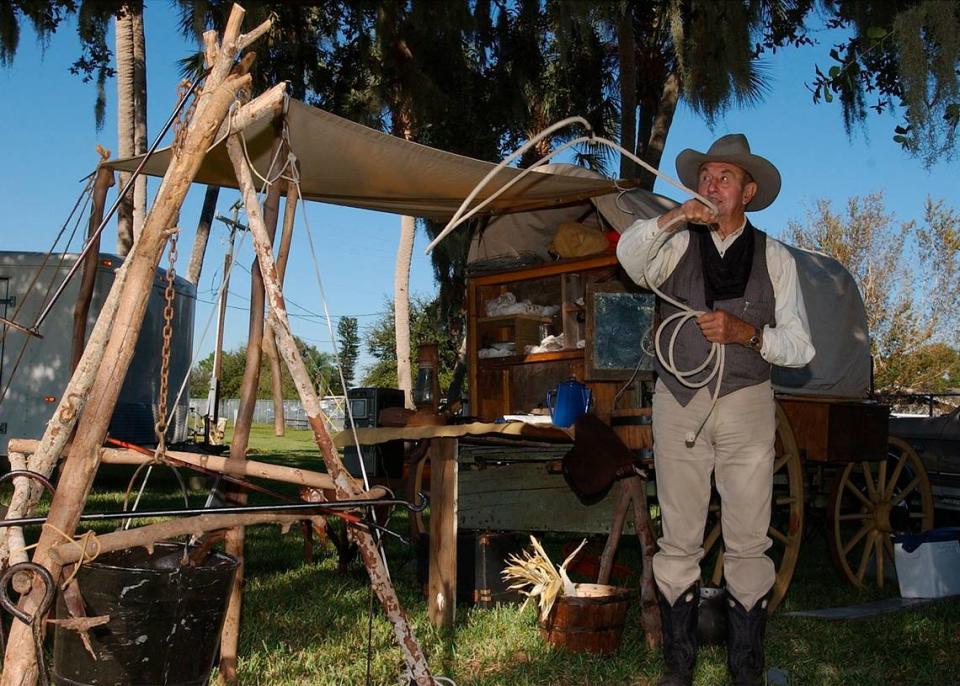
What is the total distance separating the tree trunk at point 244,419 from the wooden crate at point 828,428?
10.8ft

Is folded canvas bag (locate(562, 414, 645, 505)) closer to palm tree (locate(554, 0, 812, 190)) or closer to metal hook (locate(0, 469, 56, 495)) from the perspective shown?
metal hook (locate(0, 469, 56, 495))

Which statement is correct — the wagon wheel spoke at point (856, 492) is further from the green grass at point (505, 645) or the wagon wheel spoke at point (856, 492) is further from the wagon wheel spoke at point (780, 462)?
the wagon wheel spoke at point (780, 462)

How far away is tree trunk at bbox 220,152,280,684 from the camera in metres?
3.34

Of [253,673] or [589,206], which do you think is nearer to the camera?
[253,673]

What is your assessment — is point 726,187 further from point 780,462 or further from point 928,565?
point 928,565

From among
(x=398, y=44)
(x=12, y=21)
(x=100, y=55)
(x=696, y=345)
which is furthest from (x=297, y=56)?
(x=696, y=345)

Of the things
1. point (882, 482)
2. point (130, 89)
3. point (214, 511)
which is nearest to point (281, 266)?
point (214, 511)

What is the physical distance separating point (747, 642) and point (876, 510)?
3419mm

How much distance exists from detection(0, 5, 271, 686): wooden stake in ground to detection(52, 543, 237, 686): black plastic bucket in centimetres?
10

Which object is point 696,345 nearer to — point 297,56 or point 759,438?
point 759,438

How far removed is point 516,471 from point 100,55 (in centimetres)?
939

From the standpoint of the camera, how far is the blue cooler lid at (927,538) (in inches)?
225

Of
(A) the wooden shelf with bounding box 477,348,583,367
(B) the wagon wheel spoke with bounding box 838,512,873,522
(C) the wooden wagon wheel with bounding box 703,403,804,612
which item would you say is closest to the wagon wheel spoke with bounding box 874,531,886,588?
(B) the wagon wheel spoke with bounding box 838,512,873,522

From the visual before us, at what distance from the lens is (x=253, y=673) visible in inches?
142
